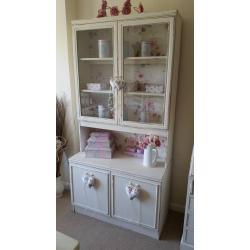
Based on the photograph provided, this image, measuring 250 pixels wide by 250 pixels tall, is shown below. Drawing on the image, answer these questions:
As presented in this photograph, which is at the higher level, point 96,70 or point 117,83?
point 96,70

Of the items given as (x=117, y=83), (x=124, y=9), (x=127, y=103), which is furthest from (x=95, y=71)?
(x=124, y=9)

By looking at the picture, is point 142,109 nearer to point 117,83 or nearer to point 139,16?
point 117,83

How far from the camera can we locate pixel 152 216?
1.79 m

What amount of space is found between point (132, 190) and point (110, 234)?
0.51 metres

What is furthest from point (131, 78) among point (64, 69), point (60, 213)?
point (60, 213)

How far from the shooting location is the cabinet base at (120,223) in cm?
185

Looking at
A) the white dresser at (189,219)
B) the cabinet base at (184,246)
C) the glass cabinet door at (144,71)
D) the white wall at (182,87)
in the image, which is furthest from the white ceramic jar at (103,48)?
the cabinet base at (184,246)

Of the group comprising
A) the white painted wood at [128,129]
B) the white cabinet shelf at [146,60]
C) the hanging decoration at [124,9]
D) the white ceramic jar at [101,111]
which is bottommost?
the white painted wood at [128,129]

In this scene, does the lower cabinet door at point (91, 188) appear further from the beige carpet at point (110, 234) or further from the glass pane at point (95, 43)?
the glass pane at point (95, 43)

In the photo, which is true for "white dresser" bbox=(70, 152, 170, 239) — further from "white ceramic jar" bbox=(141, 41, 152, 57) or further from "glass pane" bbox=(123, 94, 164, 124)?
"white ceramic jar" bbox=(141, 41, 152, 57)

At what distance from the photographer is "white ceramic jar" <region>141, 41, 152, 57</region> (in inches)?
69.7

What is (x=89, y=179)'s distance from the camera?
1938 mm
